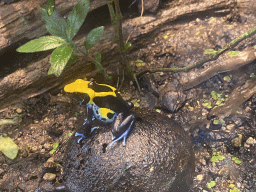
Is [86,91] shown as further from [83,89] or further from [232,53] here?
[232,53]

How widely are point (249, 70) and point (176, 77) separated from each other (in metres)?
0.92

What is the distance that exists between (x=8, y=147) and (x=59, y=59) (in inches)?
61.6

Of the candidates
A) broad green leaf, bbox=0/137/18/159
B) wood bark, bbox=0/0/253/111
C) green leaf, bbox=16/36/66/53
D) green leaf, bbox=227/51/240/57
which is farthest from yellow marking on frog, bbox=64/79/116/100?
green leaf, bbox=227/51/240/57

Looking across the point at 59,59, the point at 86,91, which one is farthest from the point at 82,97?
the point at 59,59

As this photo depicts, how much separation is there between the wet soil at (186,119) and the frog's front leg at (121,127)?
0.82 m

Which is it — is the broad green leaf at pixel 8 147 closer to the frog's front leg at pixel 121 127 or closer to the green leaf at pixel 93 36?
the frog's front leg at pixel 121 127

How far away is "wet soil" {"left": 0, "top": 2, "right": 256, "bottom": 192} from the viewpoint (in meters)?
2.46

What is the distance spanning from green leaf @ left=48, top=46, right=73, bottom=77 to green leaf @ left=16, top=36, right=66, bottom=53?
0.09m

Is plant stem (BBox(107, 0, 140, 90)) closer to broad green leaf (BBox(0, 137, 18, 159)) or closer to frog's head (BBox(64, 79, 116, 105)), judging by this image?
frog's head (BBox(64, 79, 116, 105))

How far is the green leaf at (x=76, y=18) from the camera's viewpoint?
2123 millimetres

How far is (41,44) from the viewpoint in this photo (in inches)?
79.2

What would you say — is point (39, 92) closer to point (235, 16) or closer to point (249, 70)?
point (249, 70)

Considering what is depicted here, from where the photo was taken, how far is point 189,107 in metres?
3.06

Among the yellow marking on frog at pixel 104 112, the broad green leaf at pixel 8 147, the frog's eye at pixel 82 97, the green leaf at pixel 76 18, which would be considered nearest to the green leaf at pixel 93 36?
the green leaf at pixel 76 18
